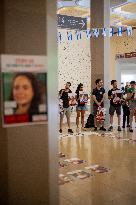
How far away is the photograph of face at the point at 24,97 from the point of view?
2.56m

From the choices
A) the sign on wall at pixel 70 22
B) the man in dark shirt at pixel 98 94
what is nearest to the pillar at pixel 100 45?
the man in dark shirt at pixel 98 94

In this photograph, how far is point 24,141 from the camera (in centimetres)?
269

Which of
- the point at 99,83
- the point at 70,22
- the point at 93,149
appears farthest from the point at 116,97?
the point at 70,22

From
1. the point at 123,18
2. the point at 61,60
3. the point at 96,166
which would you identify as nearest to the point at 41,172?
the point at 96,166

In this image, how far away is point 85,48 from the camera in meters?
14.8

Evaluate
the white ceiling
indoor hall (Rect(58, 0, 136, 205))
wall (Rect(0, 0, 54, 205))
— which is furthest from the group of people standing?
wall (Rect(0, 0, 54, 205))

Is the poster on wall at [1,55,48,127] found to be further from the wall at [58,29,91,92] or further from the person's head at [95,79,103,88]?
the wall at [58,29,91,92]

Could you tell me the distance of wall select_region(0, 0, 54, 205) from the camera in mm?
2588

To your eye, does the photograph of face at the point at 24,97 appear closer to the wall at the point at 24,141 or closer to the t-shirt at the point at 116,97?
the wall at the point at 24,141

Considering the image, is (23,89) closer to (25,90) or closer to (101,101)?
(25,90)

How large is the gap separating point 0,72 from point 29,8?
0.63m

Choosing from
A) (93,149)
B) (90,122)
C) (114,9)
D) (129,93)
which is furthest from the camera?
(114,9)

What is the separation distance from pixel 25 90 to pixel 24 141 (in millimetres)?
460

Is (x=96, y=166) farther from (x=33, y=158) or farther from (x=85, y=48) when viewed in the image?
(x=85, y=48)
